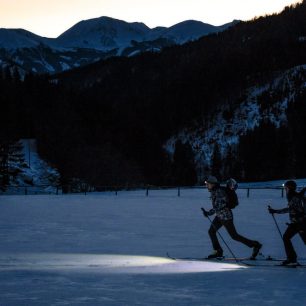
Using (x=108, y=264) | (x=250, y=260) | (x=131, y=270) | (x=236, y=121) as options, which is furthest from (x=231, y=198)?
(x=236, y=121)

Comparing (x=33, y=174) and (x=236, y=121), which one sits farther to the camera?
(x=236, y=121)

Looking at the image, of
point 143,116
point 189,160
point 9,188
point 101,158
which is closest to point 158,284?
point 9,188

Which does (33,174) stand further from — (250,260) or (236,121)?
(236,121)

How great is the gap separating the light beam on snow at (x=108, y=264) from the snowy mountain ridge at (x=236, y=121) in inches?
→ 6183

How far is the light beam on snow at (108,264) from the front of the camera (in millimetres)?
9594

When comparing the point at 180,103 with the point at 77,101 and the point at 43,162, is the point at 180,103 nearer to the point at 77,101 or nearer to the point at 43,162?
the point at 77,101

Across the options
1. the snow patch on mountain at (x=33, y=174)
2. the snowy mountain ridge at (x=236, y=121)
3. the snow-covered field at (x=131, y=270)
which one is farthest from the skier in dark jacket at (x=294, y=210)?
the snowy mountain ridge at (x=236, y=121)

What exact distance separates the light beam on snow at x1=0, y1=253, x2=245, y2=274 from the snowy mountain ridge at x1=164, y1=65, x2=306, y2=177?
15706cm

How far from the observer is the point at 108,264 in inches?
410

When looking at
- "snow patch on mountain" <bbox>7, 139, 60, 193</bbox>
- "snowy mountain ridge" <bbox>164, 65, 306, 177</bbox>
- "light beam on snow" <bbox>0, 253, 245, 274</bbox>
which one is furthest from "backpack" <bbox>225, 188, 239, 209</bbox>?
"snowy mountain ridge" <bbox>164, 65, 306, 177</bbox>

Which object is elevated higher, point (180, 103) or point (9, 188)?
point (180, 103)

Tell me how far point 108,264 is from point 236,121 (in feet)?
604

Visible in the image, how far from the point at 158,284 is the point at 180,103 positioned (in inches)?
7428

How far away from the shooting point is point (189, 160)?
11500cm
